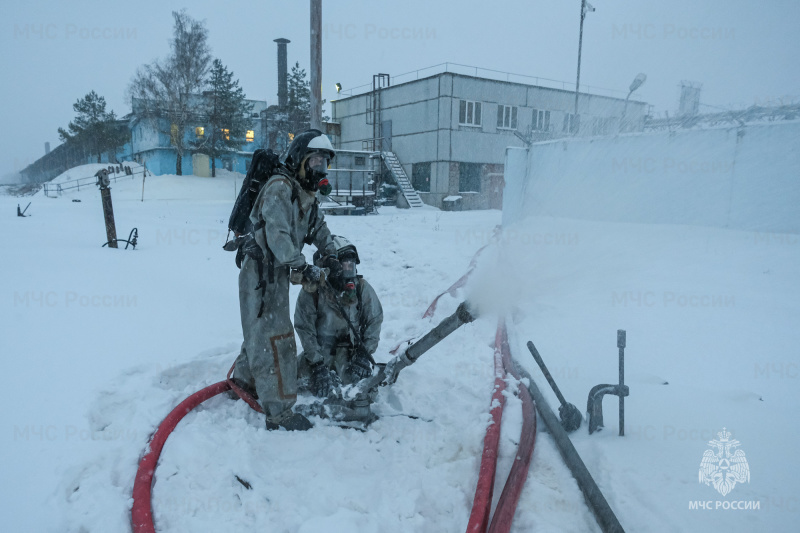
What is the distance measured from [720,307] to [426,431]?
3.81 m

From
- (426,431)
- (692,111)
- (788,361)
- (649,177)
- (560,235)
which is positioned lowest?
(426,431)

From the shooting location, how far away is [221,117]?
33312mm

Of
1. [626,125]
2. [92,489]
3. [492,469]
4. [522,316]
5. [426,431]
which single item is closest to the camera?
[92,489]

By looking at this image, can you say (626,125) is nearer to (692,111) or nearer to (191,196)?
(692,111)

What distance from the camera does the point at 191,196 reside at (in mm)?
27938

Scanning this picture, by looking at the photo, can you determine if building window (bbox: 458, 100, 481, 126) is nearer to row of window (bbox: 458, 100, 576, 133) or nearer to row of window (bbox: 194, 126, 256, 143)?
row of window (bbox: 458, 100, 576, 133)

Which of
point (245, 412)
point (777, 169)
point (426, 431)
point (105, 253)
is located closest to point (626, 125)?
point (777, 169)

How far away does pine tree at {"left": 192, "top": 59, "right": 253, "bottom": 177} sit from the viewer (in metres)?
33.3

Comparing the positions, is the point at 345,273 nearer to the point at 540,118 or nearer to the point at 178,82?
the point at 540,118

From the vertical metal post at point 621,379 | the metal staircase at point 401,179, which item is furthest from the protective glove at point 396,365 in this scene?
the metal staircase at point 401,179

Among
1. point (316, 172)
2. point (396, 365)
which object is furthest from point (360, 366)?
point (316, 172)

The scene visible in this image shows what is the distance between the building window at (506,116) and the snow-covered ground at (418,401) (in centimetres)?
1975

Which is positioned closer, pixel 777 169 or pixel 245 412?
pixel 245 412

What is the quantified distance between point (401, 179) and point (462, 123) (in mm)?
4421
